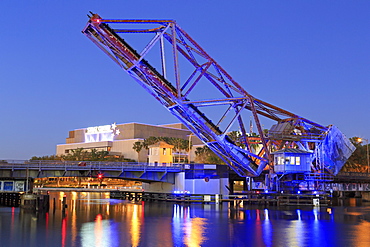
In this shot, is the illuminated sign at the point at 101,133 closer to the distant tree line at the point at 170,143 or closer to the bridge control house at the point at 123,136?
the bridge control house at the point at 123,136

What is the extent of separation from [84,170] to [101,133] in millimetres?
134704

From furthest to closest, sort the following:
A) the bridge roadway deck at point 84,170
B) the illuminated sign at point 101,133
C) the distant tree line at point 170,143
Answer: the illuminated sign at point 101,133 < the distant tree line at point 170,143 < the bridge roadway deck at point 84,170

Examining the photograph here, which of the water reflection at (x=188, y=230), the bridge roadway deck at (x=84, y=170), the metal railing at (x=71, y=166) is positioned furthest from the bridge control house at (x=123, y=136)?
the water reflection at (x=188, y=230)

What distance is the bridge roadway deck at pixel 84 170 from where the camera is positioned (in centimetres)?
5659

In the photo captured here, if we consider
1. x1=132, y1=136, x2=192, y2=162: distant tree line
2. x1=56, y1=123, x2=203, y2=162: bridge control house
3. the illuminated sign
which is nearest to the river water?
x1=132, y1=136, x2=192, y2=162: distant tree line

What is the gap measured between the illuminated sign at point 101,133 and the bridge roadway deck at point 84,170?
122123 mm

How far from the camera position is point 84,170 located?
61188 millimetres

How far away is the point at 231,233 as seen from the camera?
30672 millimetres

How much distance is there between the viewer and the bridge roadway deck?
56594 millimetres

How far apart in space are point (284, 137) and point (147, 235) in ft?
111

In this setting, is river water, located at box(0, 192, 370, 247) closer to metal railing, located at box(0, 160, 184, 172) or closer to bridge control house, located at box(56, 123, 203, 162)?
metal railing, located at box(0, 160, 184, 172)

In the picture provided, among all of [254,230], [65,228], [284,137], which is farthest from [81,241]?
[284,137]

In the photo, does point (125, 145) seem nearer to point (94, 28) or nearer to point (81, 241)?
point (94, 28)

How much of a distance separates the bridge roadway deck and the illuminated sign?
4808 inches
